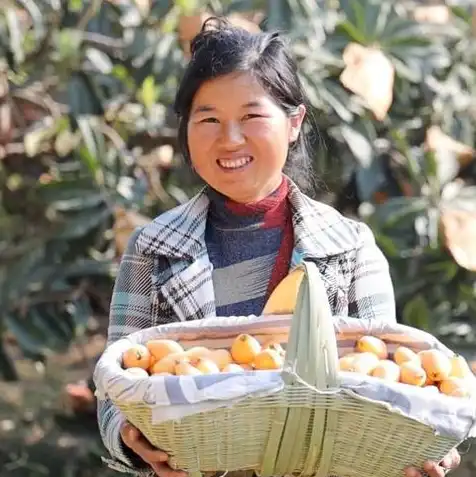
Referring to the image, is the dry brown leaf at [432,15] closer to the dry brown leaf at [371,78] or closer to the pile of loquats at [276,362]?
the dry brown leaf at [371,78]

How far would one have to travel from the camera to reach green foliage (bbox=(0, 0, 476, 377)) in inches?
114

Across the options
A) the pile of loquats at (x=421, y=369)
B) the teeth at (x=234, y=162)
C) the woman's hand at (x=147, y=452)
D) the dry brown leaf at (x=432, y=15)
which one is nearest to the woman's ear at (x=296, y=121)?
the teeth at (x=234, y=162)

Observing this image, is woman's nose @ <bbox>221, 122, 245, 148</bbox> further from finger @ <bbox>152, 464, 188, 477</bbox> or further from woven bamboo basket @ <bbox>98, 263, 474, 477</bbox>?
finger @ <bbox>152, 464, 188, 477</bbox>

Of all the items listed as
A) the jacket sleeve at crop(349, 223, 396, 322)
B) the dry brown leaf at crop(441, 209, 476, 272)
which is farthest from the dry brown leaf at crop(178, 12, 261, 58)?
the jacket sleeve at crop(349, 223, 396, 322)

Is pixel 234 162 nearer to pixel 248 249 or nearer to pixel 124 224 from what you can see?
pixel 248 249

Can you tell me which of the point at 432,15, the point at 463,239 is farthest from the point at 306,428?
the point at 432,15

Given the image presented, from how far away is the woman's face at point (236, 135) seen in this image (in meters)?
1.62

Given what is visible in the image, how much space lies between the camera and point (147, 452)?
1.50m

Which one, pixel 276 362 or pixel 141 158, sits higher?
pixel 276 362

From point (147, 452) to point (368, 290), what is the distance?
364mm

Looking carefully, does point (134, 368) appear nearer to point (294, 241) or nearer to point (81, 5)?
point (294, 241)

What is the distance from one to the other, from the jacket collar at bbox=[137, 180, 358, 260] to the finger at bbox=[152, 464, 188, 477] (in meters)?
0.28

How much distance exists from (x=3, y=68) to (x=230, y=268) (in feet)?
4.73

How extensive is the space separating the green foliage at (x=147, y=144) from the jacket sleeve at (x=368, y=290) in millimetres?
1144
